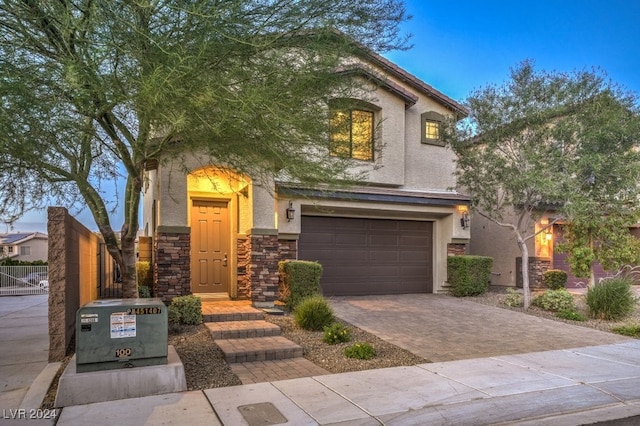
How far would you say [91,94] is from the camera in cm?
537

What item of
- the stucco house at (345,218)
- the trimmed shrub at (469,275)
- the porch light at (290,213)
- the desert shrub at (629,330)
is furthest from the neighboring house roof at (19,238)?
the desert shrub at (629,330)

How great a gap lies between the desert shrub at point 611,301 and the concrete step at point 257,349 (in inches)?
308

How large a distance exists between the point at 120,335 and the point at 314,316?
4275 millimetres

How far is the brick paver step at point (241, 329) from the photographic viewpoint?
8.06 m

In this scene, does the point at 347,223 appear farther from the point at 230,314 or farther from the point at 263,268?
the point at 230,314

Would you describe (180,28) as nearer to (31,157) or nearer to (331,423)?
(31,157)

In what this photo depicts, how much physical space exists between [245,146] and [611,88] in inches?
387

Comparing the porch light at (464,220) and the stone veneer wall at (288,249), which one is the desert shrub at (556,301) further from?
the stone veneer wall at (288,249)

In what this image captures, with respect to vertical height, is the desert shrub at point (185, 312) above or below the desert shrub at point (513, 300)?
above

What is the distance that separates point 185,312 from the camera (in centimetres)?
888

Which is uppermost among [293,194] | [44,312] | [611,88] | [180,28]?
[611,88]

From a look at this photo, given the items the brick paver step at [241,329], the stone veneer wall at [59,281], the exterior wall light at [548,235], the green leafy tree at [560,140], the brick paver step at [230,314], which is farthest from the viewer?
the exterior wall light at [548,235]

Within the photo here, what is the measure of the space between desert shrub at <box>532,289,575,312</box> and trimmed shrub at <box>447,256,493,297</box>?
2061 millimetres

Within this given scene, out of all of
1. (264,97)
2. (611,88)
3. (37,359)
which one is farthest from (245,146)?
(611,88)
